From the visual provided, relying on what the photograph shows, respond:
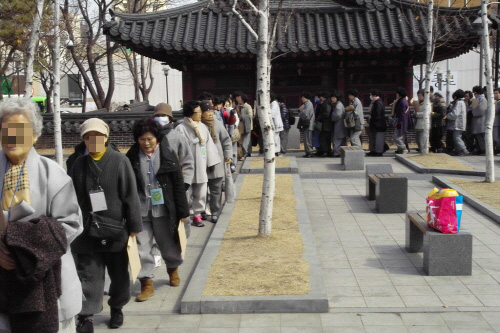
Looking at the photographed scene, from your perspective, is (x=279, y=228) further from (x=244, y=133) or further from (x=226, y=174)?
(x=244, y=133)

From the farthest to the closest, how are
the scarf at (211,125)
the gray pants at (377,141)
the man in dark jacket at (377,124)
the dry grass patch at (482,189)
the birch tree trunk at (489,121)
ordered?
the gray pants at (377,141), the man in dark jacket at (377,124), the birch tree trunk at (489,121), the dry grass patch at (482,189), the scarf at (211,125)

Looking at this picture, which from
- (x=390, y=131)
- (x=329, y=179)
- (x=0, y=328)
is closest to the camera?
(x=0, y=328)

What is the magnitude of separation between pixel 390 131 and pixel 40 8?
520 inches

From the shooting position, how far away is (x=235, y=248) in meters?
8.45

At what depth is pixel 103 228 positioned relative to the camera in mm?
5867

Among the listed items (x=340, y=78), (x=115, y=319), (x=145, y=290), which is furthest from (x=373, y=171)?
(x=340, y=78)

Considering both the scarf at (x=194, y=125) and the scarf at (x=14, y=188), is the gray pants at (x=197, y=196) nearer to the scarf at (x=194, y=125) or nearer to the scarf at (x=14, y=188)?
the scarf at (x=194, y=125)

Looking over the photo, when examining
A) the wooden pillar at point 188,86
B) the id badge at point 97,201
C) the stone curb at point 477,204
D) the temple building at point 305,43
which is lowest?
the stone curb at point 477,204

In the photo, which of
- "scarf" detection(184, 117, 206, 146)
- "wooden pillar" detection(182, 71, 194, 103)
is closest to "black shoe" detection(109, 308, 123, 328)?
"scarf" detection(184, 117, 206, 146)

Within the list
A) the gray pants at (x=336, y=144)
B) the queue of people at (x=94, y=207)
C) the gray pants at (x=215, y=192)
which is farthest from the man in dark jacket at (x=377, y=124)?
the gray pants at (x=215, y=192)

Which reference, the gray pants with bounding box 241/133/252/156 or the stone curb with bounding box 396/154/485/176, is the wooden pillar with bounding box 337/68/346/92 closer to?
the gray pants with bounding box 241/133/252/156

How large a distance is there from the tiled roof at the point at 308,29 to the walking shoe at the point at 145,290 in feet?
46.2

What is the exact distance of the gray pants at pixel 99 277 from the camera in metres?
5.96

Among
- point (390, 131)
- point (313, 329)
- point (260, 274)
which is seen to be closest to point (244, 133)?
point (390, 131)
